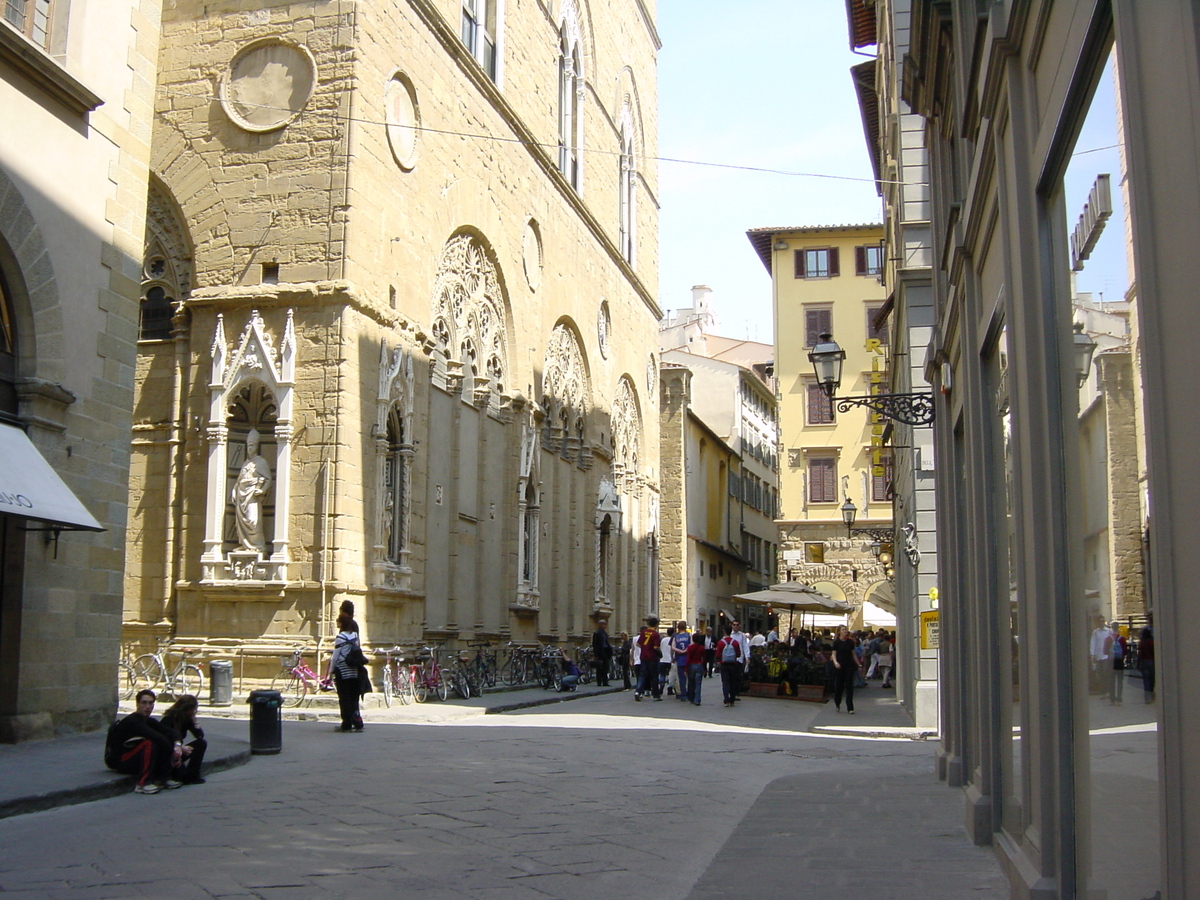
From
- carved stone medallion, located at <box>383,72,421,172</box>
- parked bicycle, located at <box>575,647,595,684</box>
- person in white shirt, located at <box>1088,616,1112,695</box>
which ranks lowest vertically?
parked bicycle, located at <box>575,647,595,684</box>

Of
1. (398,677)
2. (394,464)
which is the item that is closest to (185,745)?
(398,677)

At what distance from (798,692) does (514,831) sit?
1773 cm

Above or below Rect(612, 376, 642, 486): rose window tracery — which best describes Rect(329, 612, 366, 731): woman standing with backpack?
below

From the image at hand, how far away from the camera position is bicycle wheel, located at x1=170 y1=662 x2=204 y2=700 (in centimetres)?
1802

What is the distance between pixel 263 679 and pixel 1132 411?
1652 cm

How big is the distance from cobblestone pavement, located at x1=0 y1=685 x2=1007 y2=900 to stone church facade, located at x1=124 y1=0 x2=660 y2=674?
5835 mm

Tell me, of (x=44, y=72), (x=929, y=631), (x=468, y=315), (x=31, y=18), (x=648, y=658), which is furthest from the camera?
(x=468, y=315)

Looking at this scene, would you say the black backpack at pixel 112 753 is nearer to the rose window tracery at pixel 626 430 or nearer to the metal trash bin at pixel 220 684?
the metal trash bin at pixel 220 684

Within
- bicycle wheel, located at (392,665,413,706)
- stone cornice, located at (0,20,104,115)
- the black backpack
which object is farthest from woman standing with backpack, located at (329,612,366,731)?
stone cornice, located at (0,20,104,115)

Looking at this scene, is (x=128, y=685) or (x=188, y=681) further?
(x=128, y=685)

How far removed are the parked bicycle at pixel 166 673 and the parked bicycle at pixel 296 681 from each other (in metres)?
1.14

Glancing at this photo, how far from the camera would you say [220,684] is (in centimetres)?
1770

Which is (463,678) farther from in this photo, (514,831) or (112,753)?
(514,831)

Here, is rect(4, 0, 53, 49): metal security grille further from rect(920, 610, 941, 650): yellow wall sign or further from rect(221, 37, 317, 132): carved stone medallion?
rect(920, 610, 941, 650): yellow wall sign
